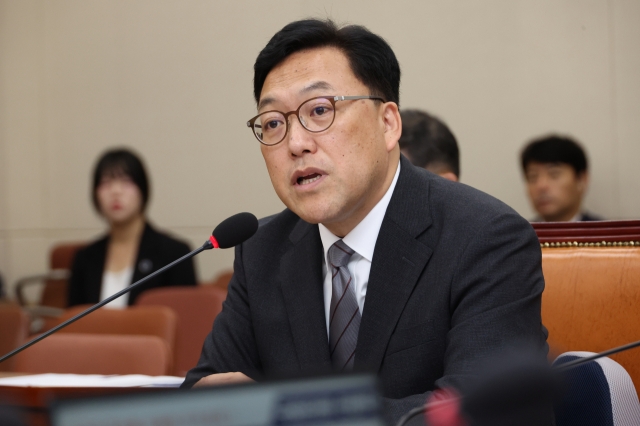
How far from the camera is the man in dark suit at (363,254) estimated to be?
1.48m

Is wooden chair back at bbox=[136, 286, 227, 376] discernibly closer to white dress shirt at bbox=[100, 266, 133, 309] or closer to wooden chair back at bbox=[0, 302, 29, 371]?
wooden chair back at bbox=[0, 302, 29, 371]

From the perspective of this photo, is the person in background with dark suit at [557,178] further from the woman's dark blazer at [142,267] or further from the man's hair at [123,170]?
the man's hair at [123,170]

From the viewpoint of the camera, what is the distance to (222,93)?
17.2ft

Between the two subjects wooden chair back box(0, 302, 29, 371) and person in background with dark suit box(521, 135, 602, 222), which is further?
person in background with dark suit box(521, 135, 602, 222)

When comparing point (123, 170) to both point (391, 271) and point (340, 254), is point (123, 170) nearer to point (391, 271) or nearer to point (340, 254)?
point (340, 254)

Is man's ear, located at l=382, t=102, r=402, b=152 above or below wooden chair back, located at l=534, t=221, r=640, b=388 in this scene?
above

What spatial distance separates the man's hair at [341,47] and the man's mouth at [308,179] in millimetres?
240

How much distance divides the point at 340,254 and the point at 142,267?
2.53 meters

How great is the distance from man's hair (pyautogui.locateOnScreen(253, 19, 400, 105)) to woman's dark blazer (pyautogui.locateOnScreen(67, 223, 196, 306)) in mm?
2384

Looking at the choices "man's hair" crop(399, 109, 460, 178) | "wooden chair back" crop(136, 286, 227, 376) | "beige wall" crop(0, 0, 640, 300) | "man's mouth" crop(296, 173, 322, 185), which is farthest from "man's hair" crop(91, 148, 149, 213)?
"man's mouth" crop(296, 173, 322, 185)

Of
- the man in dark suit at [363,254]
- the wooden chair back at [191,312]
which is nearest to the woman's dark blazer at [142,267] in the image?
the wooden chair back at [191,312]

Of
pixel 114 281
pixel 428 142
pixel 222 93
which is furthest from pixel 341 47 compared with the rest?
pixel 222 93

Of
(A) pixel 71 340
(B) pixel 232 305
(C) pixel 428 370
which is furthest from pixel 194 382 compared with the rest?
(A) pixel 71 340

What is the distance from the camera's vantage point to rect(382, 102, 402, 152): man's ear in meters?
1.71
